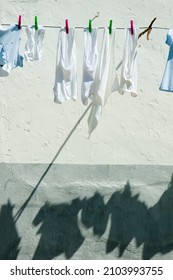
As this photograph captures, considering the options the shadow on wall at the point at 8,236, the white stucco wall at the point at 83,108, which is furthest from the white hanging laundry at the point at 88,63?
the shadow on wall at the point at 8,236

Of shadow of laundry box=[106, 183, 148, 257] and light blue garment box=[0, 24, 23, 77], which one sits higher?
light blue garment box=[0, 24, 23, 77]

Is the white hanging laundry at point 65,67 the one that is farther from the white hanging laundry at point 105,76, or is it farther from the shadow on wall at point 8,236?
the shadow on wall at point 8,236

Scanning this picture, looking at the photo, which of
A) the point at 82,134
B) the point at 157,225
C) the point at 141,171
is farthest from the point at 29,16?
the point at 157,225

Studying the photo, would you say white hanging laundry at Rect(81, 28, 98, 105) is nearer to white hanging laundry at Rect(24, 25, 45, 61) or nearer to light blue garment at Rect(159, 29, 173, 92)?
white hanging laundry at Rect(24, 25, 45, 61)

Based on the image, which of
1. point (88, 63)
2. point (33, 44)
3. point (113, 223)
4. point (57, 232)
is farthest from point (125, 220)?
point (33, 44)

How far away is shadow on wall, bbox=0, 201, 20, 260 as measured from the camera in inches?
338

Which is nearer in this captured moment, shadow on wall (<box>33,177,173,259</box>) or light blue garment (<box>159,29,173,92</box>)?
light blue garment (<box>159,29,173,92</box>)

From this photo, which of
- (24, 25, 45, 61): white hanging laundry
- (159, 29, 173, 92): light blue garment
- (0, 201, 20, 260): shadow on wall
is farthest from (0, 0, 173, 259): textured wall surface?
(159, 29, 173, 92): light blue garment

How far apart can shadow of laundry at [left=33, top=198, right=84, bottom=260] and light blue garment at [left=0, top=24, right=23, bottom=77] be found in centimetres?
180

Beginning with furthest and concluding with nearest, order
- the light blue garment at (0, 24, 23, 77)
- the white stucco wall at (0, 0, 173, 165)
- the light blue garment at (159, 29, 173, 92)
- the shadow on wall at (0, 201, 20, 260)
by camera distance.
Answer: the white stucco wall at (0, 0, 173, 165)
the shadow on wall at (0, 201, 20, 260)
the light blue garment at (159, 29, 173, 92)
the light blue garment at (0, 24, 23, 77)

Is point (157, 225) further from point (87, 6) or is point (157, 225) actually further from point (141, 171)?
point (87, 6)

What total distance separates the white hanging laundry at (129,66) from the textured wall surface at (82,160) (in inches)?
36.9

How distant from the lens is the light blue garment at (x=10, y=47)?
25.3 ft

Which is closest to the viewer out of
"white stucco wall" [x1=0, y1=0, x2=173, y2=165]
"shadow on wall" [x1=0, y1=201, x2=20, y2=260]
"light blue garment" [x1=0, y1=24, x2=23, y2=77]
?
"light blue garment" [x1=0, y1=24, x2=23, y2=77]
